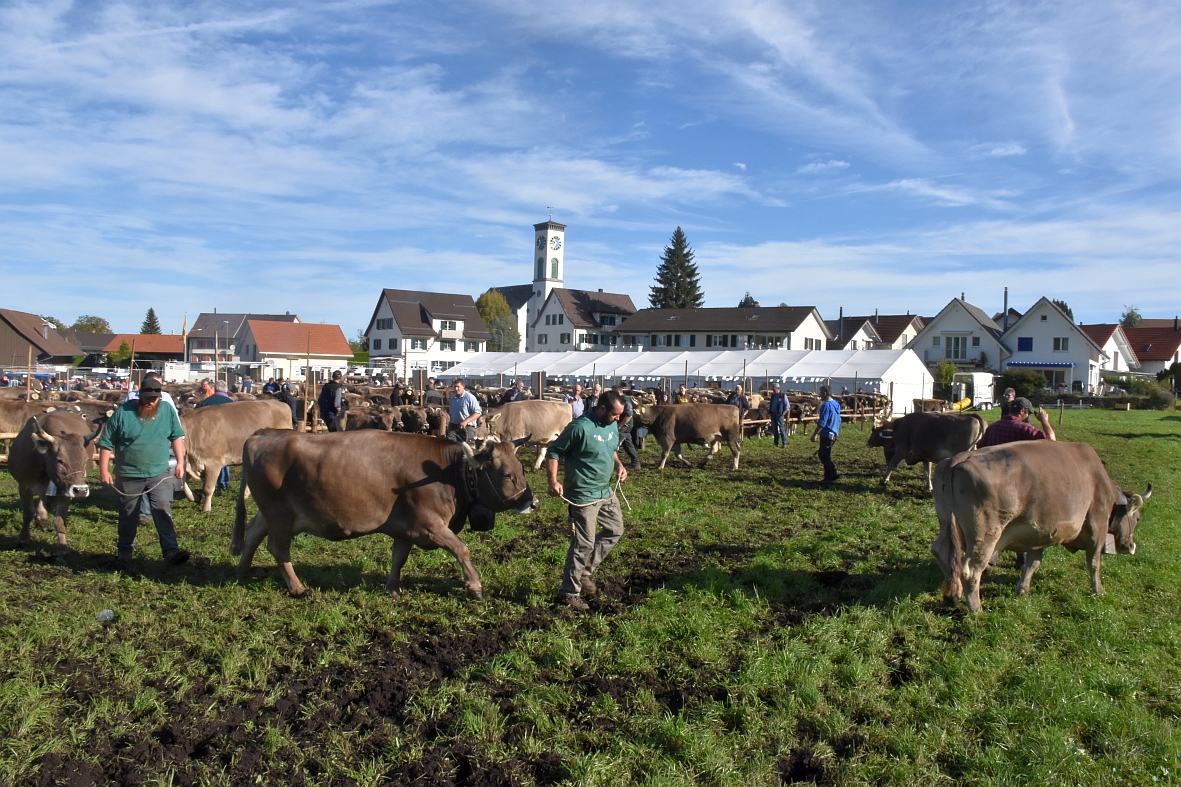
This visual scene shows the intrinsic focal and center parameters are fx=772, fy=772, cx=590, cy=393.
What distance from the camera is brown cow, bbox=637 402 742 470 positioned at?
16.9 meters

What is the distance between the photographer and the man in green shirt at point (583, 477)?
6793 millimetres

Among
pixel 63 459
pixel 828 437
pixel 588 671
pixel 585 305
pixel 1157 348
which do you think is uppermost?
pixel 585 305

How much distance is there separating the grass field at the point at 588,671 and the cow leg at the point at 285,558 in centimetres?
15

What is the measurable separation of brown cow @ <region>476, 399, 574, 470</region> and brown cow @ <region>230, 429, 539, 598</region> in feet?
29.5

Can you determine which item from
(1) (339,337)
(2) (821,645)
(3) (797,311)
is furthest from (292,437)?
(1) (339,337)

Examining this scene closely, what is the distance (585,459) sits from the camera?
687cm

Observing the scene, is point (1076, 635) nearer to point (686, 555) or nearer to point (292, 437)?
point (686, 555)

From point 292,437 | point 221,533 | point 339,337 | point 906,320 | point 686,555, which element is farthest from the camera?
point 906,320

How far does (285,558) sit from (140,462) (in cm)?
202

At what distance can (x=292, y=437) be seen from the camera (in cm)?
694

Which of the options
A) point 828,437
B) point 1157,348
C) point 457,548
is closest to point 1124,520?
point 457,548

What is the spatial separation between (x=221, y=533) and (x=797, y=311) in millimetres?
61586

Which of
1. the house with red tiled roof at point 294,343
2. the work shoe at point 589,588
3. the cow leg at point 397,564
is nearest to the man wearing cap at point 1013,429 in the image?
the work shoe at point 589,588

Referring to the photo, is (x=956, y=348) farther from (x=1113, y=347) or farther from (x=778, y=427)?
(x=778, y=427)
